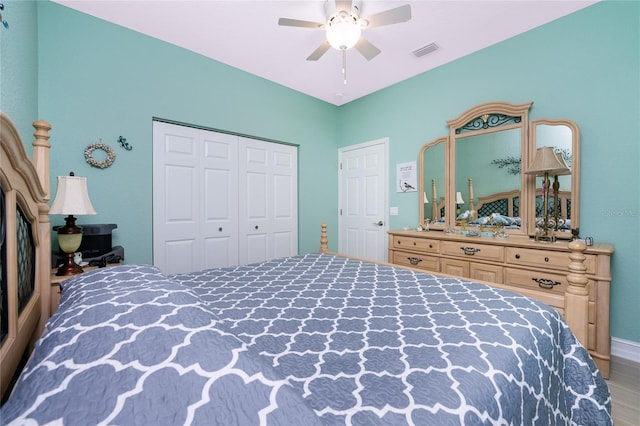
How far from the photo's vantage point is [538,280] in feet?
6.97

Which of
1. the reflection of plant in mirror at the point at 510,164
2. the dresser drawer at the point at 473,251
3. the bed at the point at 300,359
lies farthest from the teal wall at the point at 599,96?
the bed at the point at 300,359

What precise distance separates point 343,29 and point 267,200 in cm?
214

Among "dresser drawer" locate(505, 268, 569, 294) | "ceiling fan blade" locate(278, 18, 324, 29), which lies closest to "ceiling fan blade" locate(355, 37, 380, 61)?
"ceiling fan blade" locate(278, 18, 324, 29)

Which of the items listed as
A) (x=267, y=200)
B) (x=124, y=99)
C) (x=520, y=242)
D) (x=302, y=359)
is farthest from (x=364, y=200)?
(x=302, y=359)

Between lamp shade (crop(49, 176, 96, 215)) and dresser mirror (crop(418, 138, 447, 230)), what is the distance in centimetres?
313

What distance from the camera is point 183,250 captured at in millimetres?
2871

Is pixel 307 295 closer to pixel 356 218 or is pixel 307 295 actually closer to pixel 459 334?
pixel 459 334

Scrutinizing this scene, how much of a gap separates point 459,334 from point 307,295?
2.31 feet

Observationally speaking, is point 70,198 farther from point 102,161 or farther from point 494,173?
point 494,173

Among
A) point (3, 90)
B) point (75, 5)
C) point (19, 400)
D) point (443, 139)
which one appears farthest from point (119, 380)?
point (443, 139)

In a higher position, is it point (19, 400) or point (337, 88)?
point (337, 88)

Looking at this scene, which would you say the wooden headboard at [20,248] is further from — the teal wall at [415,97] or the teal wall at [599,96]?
the teal wall at [599,96]

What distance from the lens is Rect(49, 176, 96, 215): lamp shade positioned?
177cm

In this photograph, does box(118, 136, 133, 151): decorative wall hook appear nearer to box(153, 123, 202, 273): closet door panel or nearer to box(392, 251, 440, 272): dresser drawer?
box(153, 123, 202, 273): closet door panel
